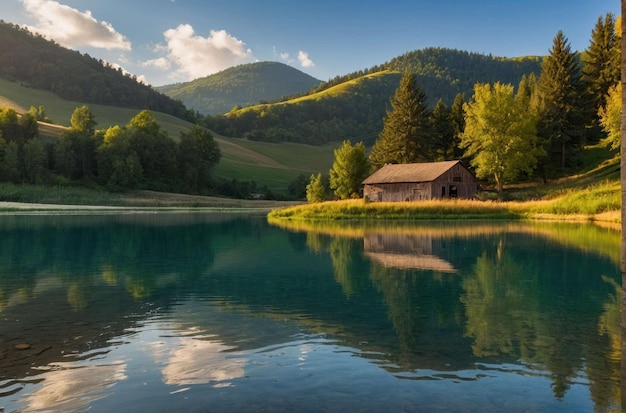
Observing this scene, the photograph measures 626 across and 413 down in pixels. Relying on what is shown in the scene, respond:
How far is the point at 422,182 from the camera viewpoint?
6669 centimetres

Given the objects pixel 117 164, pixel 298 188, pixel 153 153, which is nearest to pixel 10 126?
pixel 117 164

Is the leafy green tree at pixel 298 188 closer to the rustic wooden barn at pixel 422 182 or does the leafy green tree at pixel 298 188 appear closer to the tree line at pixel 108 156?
the tree line at pixel 108 156

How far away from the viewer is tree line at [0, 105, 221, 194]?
306 feet

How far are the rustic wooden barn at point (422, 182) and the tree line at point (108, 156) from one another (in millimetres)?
54539

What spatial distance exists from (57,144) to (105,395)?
10651 cm

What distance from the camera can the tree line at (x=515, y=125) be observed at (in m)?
67.0

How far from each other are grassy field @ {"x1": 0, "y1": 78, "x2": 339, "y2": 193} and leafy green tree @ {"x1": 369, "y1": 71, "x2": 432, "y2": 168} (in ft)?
158

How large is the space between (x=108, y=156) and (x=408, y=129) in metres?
60.0

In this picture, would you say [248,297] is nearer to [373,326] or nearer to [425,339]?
[373,326]

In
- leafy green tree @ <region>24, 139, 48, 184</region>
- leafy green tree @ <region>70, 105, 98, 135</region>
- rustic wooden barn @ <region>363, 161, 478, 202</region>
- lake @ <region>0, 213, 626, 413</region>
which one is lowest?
lake @ <region>0, 213, 626, 413</region>

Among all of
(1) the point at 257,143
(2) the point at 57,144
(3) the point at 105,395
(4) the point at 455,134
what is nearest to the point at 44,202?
(2) the point at 57,144

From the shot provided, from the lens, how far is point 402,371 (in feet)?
25.1

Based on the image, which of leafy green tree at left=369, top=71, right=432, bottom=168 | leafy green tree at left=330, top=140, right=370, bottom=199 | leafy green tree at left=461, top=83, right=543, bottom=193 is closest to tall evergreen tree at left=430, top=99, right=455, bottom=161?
leafy green tree at left=369, top=71, right=432, bottom=168

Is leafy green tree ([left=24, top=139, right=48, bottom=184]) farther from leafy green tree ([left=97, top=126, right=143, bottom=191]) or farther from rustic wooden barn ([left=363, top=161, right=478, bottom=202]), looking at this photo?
rustic wooden barn ([left=363, top=161, right=478, bottom=202])
